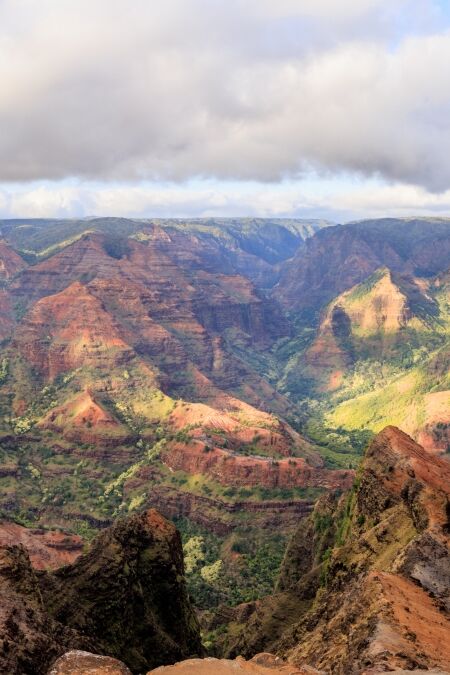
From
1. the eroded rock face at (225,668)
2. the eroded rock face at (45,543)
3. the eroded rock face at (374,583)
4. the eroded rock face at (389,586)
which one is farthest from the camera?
the eroded rock face at (45,543)

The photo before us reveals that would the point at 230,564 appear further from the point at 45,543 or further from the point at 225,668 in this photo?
the point at 225,668

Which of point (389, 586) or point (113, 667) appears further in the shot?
point (389, 586)

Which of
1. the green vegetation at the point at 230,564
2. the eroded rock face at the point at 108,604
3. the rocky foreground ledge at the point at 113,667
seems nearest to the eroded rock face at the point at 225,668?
the rocky foreground ledge at the point at 113,667

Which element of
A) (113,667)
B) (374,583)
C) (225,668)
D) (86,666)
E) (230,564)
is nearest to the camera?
(113,667)

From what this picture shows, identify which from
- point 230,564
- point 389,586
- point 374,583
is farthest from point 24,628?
point 230,564

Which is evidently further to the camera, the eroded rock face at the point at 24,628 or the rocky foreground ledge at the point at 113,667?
the eroded rock face at the point at 24,628

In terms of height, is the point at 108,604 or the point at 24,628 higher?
the point at 24,628

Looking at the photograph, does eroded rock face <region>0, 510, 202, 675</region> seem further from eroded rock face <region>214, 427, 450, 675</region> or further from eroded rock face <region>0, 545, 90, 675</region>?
eroded rock face <region>214, 427, 450, 675</region>

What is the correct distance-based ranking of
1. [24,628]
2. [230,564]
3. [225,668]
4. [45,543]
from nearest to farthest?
[225,668]
[24,628]
[45,543]
[230,564]

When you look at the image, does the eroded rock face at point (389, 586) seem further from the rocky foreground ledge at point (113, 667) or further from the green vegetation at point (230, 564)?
the green vegetation at point (230, 564)

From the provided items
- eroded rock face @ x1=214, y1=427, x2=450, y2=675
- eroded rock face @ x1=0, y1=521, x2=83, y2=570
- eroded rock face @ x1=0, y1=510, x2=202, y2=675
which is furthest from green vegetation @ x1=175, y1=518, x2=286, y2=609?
eroded rock face @ x1=0, y1=510, x2=202, y2=675
